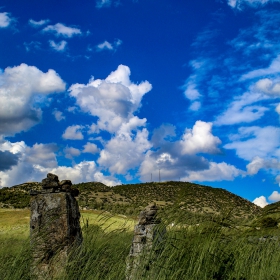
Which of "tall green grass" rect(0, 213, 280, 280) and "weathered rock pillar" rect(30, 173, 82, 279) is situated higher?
"weathered rock pillar" rect(30, 173, 82, 279)

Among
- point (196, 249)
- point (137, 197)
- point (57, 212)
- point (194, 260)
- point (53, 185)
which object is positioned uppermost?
point (137, 197)

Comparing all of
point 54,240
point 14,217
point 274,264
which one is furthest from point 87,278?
point 14,217

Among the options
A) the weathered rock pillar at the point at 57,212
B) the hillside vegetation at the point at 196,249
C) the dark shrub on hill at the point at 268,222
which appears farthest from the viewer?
the weathered rock pillar at the point at 57,212

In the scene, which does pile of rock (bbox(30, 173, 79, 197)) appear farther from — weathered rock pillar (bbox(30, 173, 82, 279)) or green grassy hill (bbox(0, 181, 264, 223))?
green grassy hill (bbox(0, 181, 264, 223))

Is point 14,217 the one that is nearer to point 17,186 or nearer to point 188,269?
point 188,269

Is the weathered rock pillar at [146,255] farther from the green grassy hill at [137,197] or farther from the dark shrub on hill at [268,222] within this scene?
the dark shrub on hill at [268,222]

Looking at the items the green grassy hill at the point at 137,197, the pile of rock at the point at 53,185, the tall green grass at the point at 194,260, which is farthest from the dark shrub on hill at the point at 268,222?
the pile of rock at the point at 53,185

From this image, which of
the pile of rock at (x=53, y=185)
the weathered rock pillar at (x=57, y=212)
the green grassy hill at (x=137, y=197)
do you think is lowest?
the weathered rock pillar at (x=57, y=212)

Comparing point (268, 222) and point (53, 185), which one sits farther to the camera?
point (53, 185)

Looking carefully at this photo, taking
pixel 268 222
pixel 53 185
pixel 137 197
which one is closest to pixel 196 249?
pixel 268 222

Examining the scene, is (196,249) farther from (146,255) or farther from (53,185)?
(53,185)

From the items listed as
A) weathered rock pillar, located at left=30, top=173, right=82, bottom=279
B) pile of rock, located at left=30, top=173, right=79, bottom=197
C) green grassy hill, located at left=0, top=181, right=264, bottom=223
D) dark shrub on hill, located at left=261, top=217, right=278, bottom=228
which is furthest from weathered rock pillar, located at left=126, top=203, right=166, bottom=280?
pile of rock, located at left=30, top=173, right=79, bottom=197

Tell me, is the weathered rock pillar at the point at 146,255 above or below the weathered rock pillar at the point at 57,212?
below

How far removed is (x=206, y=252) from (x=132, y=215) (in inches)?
63.3
